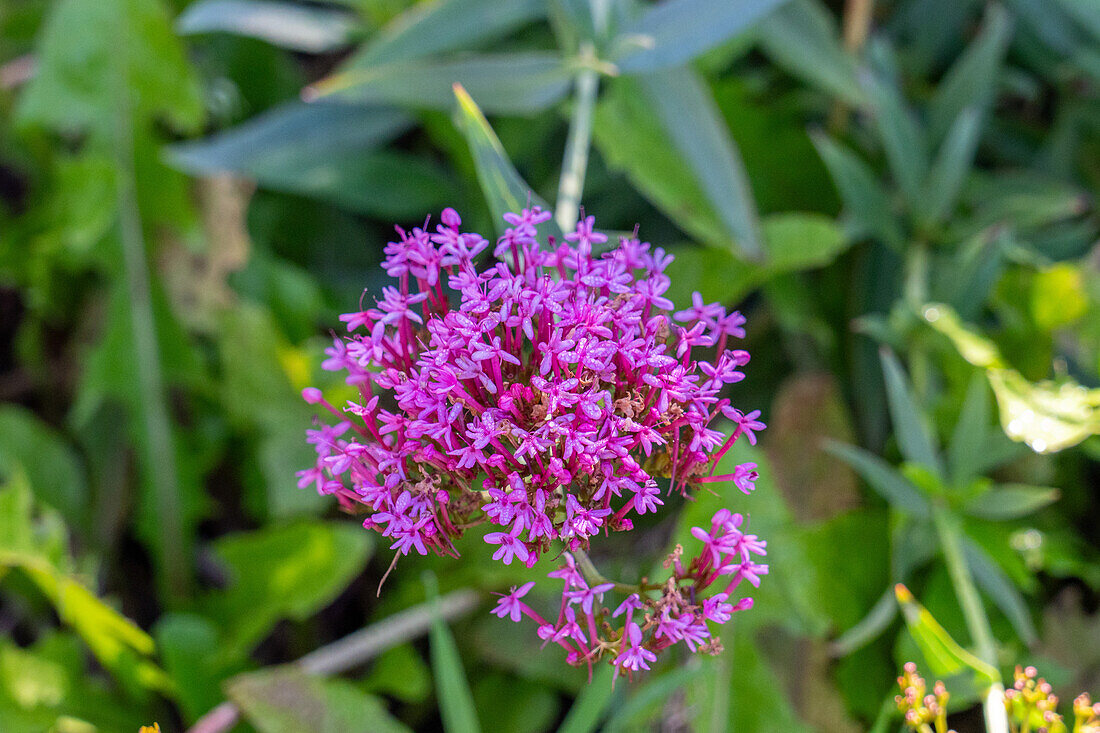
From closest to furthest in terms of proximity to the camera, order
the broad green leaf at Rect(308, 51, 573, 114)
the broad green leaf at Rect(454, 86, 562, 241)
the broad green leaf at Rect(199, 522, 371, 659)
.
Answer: the broad green leaf at Rect(454, 86, 562, 241)
the broad green leaf at Rect(308, 51, 573, 114)
the broad green leaf at Rect(199, 522, 371, 659)

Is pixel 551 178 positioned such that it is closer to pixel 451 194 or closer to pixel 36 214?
pixel 451 194

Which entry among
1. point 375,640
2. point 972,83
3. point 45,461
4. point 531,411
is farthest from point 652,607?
point 45,461

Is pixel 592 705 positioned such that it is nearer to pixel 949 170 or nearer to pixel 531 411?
pixel 531 411

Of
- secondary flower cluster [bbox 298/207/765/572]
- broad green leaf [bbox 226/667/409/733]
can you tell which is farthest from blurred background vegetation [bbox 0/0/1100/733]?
secondary flower cluster [bbox 298/207/765/572]

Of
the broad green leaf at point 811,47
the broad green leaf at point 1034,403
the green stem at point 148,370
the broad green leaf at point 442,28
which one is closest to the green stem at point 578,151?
the broad green leaf at point 442,28

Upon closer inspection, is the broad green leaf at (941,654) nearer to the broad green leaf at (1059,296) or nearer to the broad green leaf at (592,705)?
the broad green leaf at (592,705)

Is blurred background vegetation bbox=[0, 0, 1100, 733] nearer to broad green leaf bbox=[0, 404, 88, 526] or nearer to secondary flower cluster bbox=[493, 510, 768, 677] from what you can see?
broad green leaf bbox=[0, 404, 88, 526]
